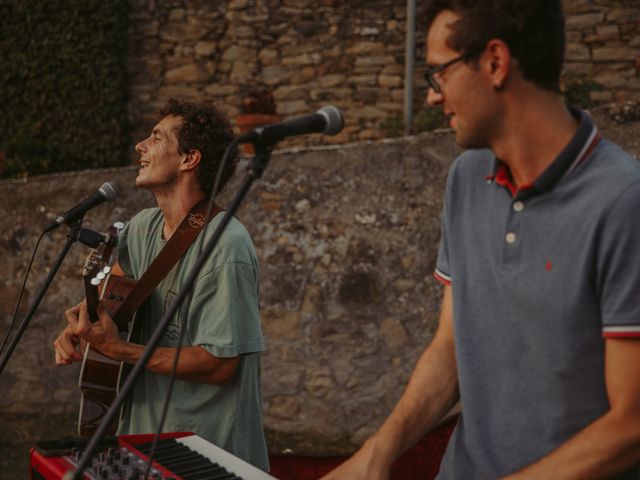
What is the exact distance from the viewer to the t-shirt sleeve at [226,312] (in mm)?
2711

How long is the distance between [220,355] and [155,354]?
22 centimetres

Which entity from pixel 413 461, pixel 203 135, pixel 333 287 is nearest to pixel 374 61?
pixel 333 287

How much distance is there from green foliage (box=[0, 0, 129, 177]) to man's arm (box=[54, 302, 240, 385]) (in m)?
6.32

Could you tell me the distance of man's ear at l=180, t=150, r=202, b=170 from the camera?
3074 millimetres

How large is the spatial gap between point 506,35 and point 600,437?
0.82 m

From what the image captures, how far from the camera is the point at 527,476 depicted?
1575 mm

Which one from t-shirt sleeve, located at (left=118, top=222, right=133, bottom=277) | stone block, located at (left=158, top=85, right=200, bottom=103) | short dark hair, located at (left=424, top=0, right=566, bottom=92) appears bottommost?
stone block, located at (left=158, top=85, right=200, bottom=103)

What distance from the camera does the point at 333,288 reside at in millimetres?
5824

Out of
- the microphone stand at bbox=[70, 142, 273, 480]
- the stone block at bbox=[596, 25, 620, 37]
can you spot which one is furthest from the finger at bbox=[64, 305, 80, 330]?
the stone block at bbox=[596, 25, 620, 37]

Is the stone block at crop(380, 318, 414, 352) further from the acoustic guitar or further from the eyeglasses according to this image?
the eyeglasses

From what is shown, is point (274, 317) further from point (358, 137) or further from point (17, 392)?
point (358, 137)

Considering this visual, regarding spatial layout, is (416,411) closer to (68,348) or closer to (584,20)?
(68,348)

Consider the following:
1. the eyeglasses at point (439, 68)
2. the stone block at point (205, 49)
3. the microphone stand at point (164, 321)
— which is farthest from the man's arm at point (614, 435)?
the stone block at point (205, 49)

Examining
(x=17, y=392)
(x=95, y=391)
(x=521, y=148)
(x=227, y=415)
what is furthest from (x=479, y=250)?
(x=17, y=392)
